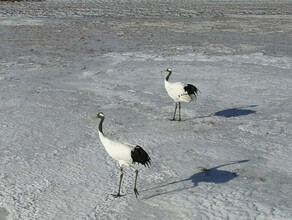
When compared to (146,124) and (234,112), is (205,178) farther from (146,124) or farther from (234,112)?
(234,112)

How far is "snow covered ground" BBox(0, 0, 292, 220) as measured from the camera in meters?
9.49

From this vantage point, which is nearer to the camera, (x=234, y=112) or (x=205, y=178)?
(x=205, y=178)

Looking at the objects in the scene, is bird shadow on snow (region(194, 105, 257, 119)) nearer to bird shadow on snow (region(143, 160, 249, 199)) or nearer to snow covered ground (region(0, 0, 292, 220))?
snow covered ground (region(0, 0, 292, 220))

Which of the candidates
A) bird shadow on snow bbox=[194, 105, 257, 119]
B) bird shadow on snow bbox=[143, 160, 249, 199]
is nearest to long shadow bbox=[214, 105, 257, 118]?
bird shadow on snow bbox=[194, 105, 257, 119]

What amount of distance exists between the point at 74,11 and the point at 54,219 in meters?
35.1

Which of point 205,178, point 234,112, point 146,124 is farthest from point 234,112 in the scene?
point 205,178

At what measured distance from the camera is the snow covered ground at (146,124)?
949cm

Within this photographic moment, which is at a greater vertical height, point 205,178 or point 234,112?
point 205,178

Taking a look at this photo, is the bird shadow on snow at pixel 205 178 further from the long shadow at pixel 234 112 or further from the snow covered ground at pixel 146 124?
the long shadow at pixel 234 112

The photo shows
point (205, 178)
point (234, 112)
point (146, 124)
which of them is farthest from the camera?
point (234, 112)

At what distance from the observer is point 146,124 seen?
13945mm

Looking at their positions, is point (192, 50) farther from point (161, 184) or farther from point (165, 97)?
point (161, 184)

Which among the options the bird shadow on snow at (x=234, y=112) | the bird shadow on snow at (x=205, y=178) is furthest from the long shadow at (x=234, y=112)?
the bird shadow on snow at (x=205, y=178)

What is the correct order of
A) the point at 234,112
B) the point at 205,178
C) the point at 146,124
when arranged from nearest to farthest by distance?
1. the point at 205,178
2. the point at 146,124
3. the point at 234,112
